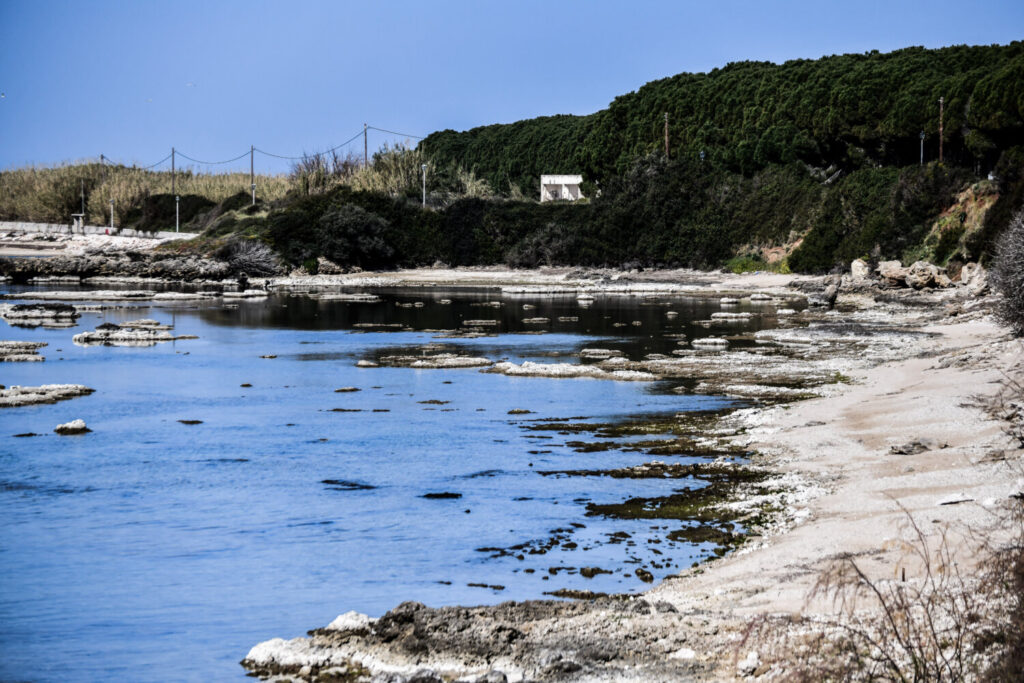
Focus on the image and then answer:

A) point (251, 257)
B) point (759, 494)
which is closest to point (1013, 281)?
point (759, 494)

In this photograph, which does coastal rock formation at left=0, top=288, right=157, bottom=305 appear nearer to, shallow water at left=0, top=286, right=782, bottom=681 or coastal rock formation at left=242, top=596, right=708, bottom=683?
shallow water at left=0, top=286, right=782, bottom=681

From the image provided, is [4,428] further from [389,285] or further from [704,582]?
[389,285]

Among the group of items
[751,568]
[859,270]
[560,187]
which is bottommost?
[751,568]

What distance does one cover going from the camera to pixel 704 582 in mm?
7898

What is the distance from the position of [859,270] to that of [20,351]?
110ft

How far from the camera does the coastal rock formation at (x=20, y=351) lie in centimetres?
2414

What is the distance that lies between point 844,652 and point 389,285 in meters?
52.7

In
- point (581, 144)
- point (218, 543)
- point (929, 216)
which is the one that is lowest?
point (218, 543)

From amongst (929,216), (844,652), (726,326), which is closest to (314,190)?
(929,216)

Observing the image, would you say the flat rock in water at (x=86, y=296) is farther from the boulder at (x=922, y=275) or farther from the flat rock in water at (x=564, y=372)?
the boulder at (x=922, y=275)

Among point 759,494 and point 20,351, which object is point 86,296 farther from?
point 759,494

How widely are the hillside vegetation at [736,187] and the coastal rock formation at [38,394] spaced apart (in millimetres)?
→ 28647

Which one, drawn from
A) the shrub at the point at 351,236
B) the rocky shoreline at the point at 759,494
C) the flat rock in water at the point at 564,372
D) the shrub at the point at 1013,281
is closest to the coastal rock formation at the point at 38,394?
the rocky shoreline at the point at 759,494

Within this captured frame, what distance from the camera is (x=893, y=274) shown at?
1655 inches
